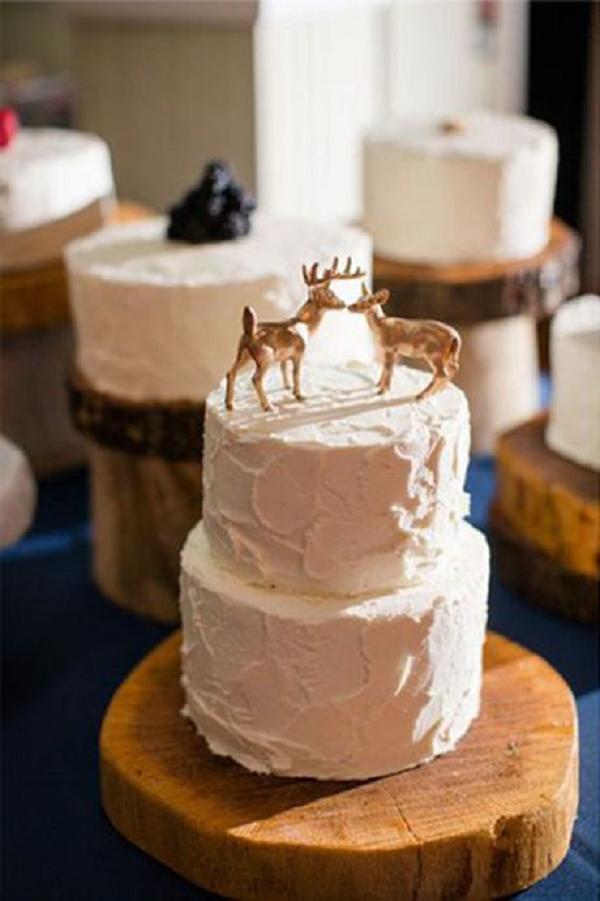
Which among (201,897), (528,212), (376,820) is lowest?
(201,897)

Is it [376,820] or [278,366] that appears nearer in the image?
[376,820]

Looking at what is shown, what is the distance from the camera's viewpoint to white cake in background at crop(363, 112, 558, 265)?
9.46 feet

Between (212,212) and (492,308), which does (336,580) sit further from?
(492,308)

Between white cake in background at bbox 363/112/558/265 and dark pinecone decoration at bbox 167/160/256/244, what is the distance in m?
0.54

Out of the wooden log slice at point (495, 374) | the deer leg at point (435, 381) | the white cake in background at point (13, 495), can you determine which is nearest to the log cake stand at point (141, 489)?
the white cake in background at point (13, 495)

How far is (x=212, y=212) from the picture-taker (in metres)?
2.47

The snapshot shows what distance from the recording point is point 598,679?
2.24 meters

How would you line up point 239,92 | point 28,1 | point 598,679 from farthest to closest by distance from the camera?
1. point 28,1
2. point 239,92
3. point 598,679

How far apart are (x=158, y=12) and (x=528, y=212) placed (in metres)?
1.37

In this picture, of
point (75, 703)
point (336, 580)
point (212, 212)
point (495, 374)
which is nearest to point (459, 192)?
point (495, 374)

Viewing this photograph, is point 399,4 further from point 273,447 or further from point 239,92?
point 273,447

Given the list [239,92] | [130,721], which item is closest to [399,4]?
[239,92]

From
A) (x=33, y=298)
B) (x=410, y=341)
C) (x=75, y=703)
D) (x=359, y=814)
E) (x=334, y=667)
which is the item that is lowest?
(x=75, y=703)

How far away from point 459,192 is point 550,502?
0.76 m
